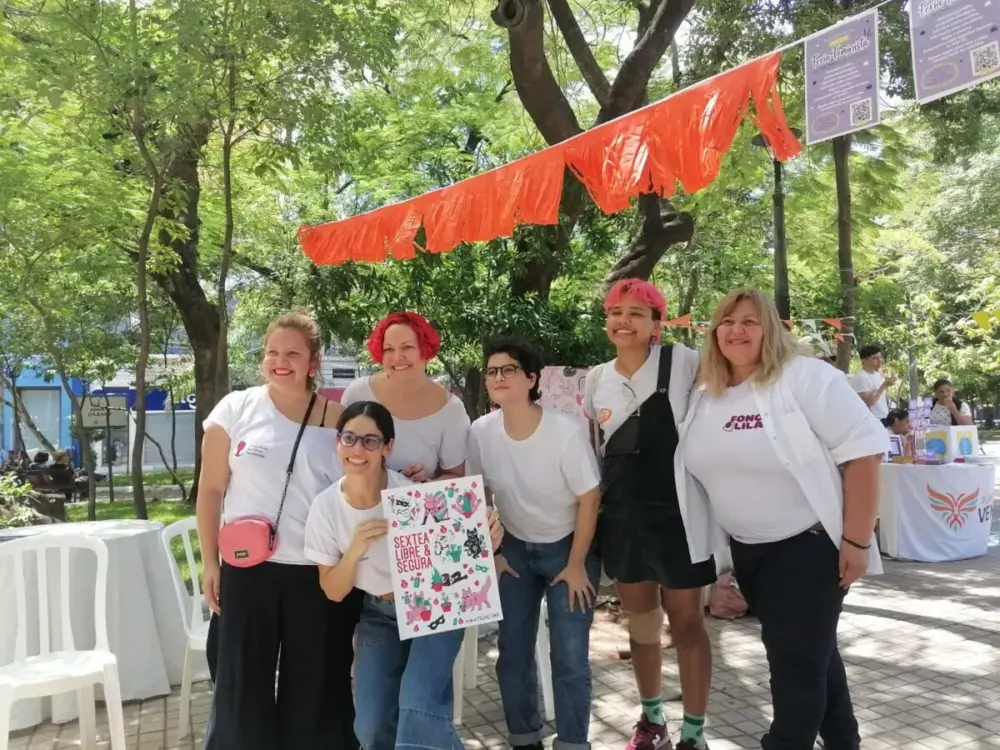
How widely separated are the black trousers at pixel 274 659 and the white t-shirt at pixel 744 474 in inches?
52.7

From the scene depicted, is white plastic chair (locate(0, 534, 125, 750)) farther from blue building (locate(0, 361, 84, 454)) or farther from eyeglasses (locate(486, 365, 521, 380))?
→ blue building (locate(0, 361, 84, 454))

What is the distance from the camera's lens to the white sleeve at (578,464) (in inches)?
110

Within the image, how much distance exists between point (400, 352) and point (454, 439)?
1.28 feet

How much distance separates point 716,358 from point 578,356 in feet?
12.4

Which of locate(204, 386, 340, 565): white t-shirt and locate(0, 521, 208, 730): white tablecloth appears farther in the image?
locate(0, 521, 208, 730): white tablecloth

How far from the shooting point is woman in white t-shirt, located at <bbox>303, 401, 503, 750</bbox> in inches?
97.2

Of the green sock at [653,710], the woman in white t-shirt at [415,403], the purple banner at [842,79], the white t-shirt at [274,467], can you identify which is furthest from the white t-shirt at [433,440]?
the purple banner at [842,79]

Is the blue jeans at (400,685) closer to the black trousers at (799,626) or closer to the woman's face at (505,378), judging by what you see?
the woman's face at (505,378)

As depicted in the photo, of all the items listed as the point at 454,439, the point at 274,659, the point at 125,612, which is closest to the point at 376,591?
the point at 274,659

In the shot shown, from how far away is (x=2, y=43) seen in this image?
16.2 feet

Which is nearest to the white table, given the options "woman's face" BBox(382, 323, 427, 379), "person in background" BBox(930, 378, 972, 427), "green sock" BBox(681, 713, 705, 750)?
"person in background" BBox(930, 378, 972, 427)

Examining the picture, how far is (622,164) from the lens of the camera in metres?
3.50

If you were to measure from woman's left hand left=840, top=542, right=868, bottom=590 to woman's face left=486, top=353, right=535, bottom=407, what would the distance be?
1193 millimetres

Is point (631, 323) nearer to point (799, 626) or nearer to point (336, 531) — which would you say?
point (799, 626)
